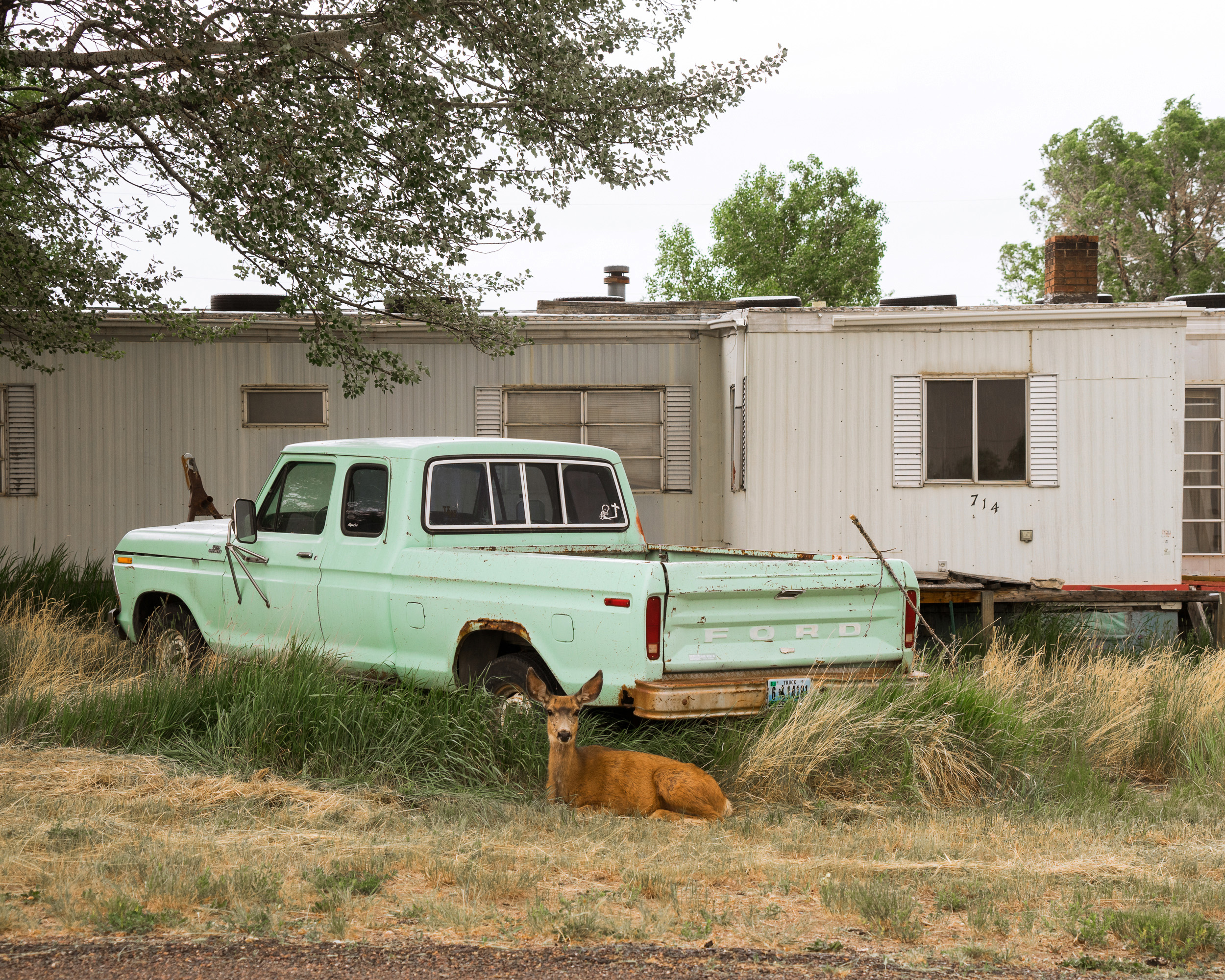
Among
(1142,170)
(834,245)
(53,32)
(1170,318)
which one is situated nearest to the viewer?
(53,32)

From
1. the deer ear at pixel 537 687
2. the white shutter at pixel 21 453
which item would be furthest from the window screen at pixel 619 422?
the deer ear at pixel 537 687

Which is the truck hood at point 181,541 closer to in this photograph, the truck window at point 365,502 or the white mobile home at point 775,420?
the truck window at point 365,502

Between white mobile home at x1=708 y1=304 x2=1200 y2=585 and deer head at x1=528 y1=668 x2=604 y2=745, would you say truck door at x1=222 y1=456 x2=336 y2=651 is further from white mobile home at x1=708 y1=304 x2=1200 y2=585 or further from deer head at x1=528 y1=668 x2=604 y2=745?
white mobile home at x1=708 y1=304 x2=1200 y2=585

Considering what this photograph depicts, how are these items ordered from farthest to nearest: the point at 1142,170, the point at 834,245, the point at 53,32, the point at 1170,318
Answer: the point at 834,245 → the point at 1142,170 → the point at 1170,318 → the point at 53,32

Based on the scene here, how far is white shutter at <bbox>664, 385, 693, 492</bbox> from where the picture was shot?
13297 millimetres

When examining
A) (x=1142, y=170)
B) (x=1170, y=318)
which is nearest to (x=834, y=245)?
(x=1142, y=170)

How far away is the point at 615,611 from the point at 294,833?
1.70 meters

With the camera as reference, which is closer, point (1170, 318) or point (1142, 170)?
point (1170, 318)

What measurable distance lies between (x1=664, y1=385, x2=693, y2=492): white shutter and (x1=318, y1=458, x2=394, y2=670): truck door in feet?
21.2

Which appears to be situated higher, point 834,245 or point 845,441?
point 834,245

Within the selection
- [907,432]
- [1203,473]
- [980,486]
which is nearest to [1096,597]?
[980,486]

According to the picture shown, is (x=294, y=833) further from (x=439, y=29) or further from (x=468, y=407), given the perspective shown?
(x=468, y=407)

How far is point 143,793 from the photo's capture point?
554cm

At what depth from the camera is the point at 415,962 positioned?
3719 millimetres
